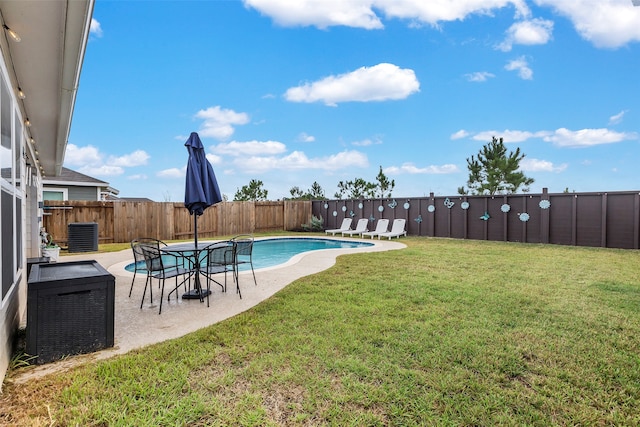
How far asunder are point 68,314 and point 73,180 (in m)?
15.3

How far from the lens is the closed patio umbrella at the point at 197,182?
15.1ft

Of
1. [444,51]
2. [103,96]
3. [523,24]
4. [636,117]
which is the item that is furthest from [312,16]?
[636,117]

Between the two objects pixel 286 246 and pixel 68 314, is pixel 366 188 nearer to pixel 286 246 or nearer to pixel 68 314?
pixel 286 246

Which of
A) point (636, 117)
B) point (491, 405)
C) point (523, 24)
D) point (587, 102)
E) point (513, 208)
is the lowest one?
point (491, 405)

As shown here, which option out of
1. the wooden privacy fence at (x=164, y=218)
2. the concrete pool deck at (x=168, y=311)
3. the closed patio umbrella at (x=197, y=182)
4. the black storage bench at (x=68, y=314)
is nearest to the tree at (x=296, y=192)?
the wooden privacy fence at (x=164, y=218)

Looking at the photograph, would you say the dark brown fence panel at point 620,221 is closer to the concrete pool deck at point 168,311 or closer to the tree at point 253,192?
the concrete pool deck at point 168,311

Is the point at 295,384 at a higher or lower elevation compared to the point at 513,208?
lower

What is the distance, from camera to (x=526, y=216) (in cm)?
1182

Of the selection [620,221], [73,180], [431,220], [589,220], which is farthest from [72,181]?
[620,221]

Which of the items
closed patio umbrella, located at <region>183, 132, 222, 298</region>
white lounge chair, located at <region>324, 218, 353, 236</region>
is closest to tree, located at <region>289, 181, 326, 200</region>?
white lounge chair, located at <region>324, 218, 353, 236</region>

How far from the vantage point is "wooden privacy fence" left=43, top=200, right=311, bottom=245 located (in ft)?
38.4

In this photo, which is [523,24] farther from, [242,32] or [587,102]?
[242,32]

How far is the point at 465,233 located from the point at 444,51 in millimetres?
7250

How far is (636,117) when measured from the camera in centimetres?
1205
